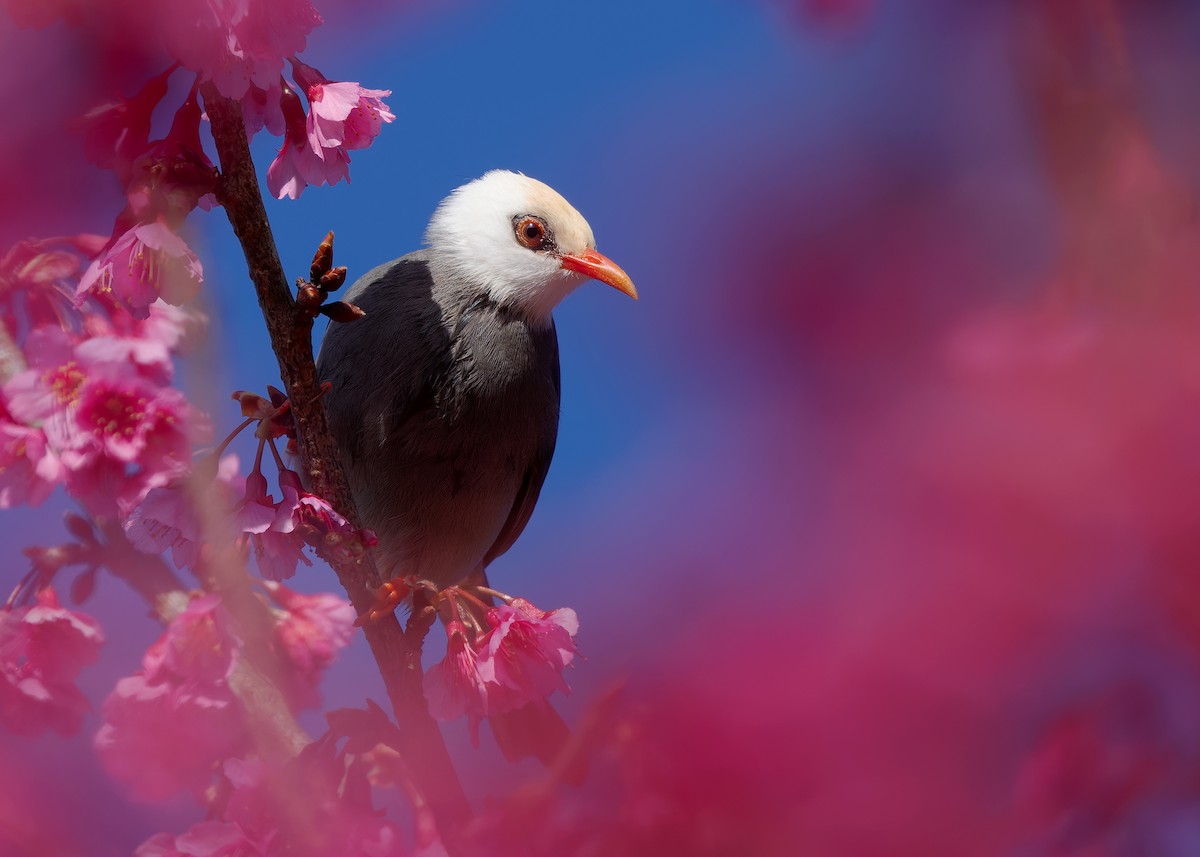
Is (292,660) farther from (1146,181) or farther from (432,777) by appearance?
(1146,181)

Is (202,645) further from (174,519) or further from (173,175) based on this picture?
(173,175)

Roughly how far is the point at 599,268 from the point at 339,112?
40.1 inches

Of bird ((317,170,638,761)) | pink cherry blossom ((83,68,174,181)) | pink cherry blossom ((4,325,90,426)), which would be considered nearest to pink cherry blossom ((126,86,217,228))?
pink cherry blossom ((83,68,174,181))

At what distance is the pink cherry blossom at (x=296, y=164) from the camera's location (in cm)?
90

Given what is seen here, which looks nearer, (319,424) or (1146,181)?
(1146,181)

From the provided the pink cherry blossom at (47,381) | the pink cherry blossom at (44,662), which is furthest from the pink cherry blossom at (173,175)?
the pink cherry blossom at (44,662)

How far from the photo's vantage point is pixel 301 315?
89 cm

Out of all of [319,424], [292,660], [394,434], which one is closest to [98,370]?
[319,424]

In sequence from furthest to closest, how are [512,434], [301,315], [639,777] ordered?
[512,434] < [301,315] < [639,777]

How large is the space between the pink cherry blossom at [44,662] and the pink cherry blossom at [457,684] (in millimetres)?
305

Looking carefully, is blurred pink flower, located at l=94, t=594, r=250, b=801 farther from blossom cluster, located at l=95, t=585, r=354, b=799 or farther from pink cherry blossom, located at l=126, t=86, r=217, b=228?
pink cherry blossom, located at l=126, t=86, r=217, b=228

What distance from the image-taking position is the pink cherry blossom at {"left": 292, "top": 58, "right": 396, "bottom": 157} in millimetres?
862

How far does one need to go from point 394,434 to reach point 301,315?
2.56ft

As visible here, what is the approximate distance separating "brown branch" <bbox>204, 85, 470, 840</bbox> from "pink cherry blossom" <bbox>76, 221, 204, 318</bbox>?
11 centimetres
